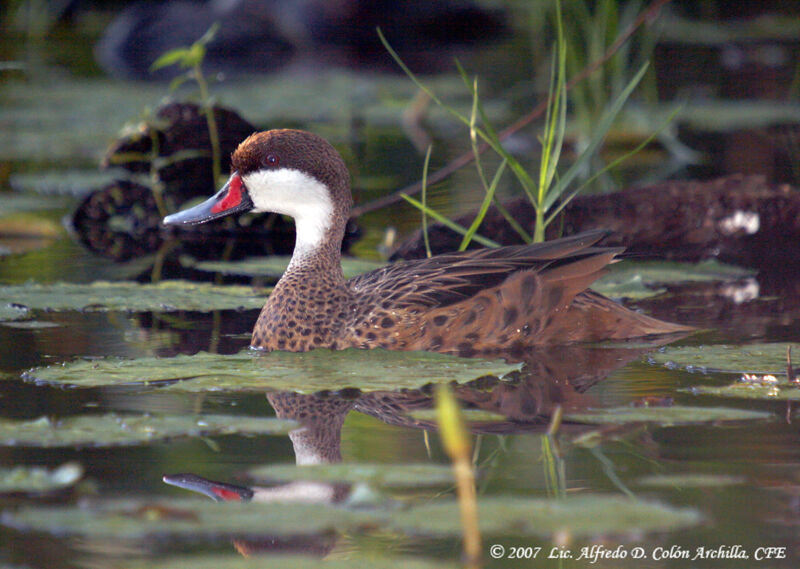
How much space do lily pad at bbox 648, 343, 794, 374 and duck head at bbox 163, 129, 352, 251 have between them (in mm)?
1588

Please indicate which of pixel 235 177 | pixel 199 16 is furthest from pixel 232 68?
pixel 235 177

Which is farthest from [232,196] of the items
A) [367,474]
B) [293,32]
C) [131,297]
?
[293,32]

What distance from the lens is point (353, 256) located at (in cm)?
879

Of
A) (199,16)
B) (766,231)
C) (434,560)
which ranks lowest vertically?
(434,560)

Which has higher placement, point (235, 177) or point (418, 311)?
point (235, 177)

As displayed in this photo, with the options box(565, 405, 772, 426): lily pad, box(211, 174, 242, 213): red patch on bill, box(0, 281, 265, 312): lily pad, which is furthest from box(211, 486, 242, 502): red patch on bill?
box(0, 281, 265, 312): lily pad

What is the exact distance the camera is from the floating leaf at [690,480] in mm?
4199

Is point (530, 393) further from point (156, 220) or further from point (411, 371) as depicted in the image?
point (156, 220)

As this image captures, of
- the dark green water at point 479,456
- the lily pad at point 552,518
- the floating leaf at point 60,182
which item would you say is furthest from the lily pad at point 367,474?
the floating leaf at point 60,182

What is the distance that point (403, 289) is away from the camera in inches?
234

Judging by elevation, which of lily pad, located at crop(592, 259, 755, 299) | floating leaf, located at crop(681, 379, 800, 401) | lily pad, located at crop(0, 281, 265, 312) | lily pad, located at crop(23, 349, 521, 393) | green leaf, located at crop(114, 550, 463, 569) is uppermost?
lily pad, located at crop(592, 259, 755, 299)

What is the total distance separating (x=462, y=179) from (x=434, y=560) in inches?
319

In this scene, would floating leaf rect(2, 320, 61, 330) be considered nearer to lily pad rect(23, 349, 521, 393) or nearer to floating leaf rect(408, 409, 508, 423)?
lily pad rect(23, 349, 521, 393)

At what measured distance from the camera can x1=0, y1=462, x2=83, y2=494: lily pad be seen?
4087mm
